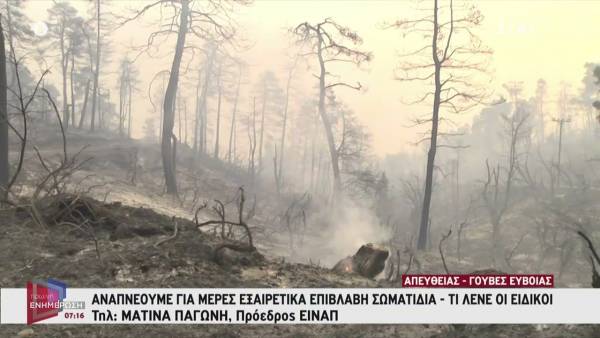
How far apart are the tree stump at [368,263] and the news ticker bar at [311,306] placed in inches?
111

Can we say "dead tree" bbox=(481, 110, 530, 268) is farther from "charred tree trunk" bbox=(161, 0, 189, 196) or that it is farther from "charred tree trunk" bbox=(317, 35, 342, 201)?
"charred tree trunk" bbox=(161, 0, 189, 196)

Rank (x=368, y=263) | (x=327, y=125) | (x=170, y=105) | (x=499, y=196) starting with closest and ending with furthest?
(x=368, y=263) → (x=170, y=105) → (x=327, y=125) → (x=499, y=196)

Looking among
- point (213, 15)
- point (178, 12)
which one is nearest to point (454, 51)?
point (213, 15)

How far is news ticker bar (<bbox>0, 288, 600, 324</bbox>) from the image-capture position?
4.49 m

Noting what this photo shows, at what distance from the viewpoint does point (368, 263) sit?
815 cm

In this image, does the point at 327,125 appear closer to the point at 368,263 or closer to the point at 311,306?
the point at 368,263

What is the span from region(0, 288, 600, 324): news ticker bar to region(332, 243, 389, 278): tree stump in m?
2.83

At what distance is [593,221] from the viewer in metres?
24.9

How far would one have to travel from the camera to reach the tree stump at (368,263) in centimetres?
812

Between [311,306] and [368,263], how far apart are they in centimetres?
326

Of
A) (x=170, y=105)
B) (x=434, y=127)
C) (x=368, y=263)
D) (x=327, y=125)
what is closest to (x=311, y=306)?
(x=368, y=263)

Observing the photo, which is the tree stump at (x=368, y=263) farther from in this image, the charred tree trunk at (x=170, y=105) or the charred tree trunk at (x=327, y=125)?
the charred tree trunk at (x=327, y=125)

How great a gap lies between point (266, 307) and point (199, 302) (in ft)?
2.42

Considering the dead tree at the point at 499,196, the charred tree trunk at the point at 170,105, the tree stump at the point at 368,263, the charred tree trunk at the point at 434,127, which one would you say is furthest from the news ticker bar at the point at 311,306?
the dead tree at the point at 499,196
